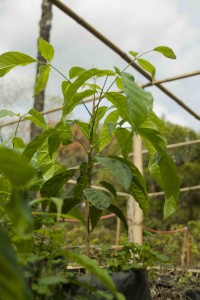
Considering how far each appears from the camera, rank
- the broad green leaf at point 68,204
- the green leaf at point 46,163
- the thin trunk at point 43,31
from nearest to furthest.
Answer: the broad green leaf at point 68,204, the green leaf at point 46,163, the thin trunk at point 43,31

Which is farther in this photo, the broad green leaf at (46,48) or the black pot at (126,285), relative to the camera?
the broad green leaf at (46,48)

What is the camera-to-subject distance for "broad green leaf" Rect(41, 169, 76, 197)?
43.9 inches

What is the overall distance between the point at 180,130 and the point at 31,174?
10978mm

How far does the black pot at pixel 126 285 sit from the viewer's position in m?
0.85

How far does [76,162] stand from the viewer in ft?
50.0

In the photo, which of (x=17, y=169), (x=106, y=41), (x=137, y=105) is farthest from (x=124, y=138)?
(x=106, y=41)

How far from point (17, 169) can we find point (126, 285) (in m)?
0.47

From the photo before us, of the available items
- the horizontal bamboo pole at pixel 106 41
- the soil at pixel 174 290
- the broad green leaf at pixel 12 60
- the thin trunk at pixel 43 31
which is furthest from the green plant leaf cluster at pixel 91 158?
the thin trunk at pixel 43 31

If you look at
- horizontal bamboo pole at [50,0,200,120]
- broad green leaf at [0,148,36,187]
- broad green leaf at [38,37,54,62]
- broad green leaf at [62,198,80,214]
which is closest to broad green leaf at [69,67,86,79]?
broad green leaf at [38,37,54,62]

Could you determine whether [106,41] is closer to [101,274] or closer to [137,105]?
[137,105]

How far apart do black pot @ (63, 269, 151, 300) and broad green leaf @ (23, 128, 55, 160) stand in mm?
349

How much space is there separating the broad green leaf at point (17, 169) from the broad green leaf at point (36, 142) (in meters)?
0.54

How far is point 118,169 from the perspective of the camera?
0.94 m

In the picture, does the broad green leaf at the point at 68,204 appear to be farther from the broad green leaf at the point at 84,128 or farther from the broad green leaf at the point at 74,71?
the broad green leaf at the point at 74,71
